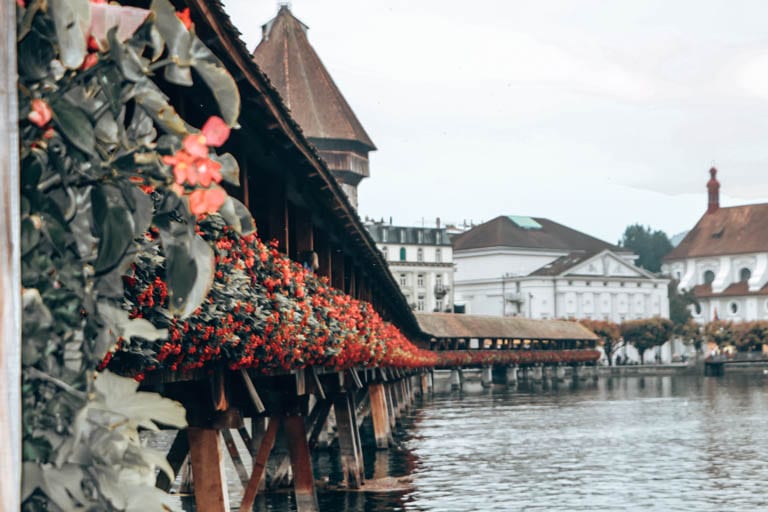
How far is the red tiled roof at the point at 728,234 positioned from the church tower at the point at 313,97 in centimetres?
10501

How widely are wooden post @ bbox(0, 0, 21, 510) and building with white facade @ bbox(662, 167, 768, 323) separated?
176 metres

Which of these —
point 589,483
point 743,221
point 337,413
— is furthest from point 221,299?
point 743,221

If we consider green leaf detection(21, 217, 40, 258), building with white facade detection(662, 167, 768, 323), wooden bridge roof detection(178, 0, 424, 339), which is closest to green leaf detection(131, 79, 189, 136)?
green leaf detection(21, 217, 40, 258)

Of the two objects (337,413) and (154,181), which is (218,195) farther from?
(337,413)

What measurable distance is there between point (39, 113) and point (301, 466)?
16.7 meters

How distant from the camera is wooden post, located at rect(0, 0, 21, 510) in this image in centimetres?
348

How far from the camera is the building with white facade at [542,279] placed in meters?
153

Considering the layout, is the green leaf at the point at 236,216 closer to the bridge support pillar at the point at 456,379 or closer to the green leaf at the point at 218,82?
the green leaf at the point at 218,82

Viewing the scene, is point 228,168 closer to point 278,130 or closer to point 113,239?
point 113,239

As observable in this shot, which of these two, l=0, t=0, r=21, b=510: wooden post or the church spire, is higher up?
the church spire

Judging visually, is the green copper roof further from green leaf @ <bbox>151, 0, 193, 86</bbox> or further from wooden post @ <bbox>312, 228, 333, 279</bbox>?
green leaf @ <bbox>151, 0, 193, 86</bbox>

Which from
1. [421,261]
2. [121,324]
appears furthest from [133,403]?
[421,261]

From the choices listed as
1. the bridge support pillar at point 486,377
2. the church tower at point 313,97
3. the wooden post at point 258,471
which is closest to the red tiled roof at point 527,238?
the bridge support pillar at point 486,377

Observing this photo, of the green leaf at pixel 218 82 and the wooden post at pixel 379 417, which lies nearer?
the green leaf at pixel 218 82
